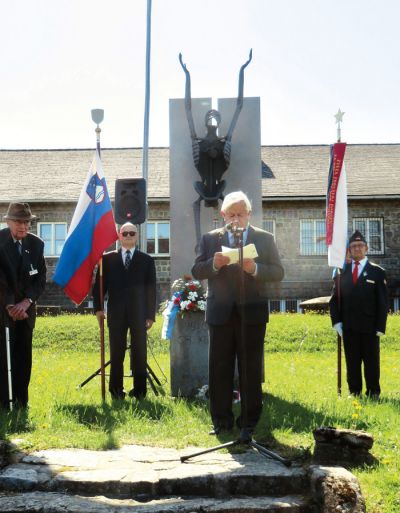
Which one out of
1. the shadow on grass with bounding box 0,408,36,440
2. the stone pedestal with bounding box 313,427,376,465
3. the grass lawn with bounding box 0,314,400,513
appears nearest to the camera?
the stone pedestal with bounding box 313,427,376,465

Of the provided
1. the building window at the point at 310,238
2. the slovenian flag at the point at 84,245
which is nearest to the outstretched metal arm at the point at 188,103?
the slovenian flag at the point at 84,245

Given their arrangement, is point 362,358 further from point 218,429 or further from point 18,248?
point 18,248

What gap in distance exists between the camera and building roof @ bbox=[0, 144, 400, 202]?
26.4 metres

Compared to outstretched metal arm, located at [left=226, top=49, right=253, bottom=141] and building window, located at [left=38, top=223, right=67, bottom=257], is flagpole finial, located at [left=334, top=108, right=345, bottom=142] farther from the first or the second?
building window, located at [left=38, top=223, right=67, bottom=257]

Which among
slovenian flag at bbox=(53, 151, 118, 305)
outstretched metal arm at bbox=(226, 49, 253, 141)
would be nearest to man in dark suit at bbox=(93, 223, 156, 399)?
slovenian flag at bbox=(53, 151, 118, 305)

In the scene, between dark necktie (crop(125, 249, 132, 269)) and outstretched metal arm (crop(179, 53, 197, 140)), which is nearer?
dark necktie (crop(125, 249, 132, 269))

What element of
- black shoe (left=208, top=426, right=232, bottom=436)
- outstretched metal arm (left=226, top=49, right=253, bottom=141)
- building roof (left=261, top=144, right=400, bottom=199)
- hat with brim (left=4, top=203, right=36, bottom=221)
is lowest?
black shoe (left=208, top=426, right=232, bottom=436)

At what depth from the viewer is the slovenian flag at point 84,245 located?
26.3 ft

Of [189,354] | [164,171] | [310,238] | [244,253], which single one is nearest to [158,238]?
[164,171]

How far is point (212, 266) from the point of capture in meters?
5.80

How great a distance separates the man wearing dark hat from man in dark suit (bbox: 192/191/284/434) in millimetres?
2362

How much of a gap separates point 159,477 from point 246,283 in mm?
1832

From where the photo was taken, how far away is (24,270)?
24.8 ft

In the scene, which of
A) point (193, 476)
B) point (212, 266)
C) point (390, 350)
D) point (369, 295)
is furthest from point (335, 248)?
point (390, 350)
